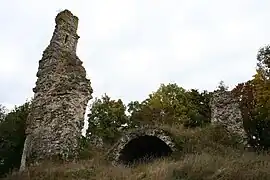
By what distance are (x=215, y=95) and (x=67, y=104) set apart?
7.91m

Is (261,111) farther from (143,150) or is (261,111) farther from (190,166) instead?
(190,166)

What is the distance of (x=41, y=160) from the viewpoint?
1617 centimetres

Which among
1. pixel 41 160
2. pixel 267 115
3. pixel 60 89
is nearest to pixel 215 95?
pixel 267 115

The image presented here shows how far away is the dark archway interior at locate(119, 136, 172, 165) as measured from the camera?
58.2 ft

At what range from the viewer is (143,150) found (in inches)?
778

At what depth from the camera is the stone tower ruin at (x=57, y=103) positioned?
650 inches

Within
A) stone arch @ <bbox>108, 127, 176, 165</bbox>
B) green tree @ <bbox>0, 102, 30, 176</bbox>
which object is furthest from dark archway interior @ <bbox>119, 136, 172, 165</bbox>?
green tree @ <bbox>0, 102, 30, 176</bbox>

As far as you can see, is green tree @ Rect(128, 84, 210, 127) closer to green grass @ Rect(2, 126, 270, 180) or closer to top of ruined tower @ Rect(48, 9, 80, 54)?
top of ruined tower @ Rect(48, 9, 80, 54)

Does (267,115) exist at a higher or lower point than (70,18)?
lower

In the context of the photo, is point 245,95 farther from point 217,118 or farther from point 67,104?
point 67,104

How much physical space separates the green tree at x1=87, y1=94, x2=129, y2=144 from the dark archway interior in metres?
10.9

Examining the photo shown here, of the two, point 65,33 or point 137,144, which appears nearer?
point 137,144

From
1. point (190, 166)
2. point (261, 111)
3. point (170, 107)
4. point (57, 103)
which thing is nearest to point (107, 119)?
point (170, 107)

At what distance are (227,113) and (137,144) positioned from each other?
479cm
